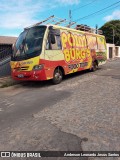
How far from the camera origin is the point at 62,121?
5102mm

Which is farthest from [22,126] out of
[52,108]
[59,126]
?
[52,108]

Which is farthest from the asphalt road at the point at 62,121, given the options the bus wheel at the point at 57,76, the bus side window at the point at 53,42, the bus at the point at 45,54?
the bus side window at the point at 53,42

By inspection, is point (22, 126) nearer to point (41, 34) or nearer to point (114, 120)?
point (114, 120)

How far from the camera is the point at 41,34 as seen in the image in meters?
9.54

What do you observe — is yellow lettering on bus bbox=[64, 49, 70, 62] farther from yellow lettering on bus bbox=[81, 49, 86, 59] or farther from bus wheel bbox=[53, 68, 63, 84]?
yellow lettering on bus bbox=[81, 49, 86, 59]

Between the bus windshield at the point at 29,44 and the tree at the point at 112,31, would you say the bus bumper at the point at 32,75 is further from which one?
the tree at the point at 112,31

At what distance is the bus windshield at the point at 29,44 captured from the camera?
367 inches

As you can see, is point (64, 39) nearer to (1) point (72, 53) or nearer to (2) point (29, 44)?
(1) point (72, 53)

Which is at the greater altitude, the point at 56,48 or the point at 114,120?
the point at 56,48

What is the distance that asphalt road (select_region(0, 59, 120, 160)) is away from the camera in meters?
3.98

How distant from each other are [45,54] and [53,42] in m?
0.87

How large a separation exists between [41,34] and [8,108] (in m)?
4.33

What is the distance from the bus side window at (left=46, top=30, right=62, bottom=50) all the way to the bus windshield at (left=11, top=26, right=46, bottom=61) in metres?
0.41

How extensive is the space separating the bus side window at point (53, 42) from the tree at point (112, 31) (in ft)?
157
